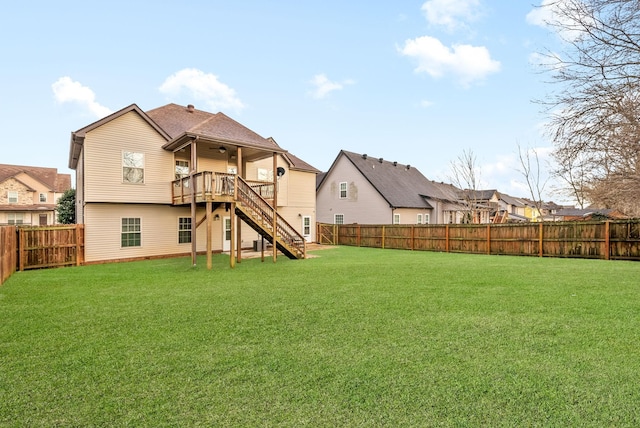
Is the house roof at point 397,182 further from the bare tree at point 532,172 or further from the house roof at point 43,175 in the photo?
the house roof at point 43,175

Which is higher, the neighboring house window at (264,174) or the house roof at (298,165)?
the house roof at (298,165)

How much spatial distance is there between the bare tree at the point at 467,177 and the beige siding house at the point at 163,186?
68.9ft

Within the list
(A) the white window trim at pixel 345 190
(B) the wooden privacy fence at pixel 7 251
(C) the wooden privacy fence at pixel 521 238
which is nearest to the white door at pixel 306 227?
(C) the wooden privacy fence at pixel 521 238

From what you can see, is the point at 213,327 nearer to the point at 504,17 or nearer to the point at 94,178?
the point at 94,178

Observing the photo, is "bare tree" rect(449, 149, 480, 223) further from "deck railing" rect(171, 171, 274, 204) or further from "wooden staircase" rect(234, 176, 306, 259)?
"deck railing" rect(171, 171, 274, 204)

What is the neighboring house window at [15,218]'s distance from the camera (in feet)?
102

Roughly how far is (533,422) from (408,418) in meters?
0.95

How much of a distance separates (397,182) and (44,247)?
24027 millimetres

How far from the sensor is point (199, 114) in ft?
57.8

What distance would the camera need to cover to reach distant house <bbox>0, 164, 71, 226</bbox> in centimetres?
3156

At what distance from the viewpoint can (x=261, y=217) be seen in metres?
12.9

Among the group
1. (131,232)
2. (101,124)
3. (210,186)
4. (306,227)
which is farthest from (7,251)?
(306,227)

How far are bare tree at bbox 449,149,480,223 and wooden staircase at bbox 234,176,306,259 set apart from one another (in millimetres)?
21094

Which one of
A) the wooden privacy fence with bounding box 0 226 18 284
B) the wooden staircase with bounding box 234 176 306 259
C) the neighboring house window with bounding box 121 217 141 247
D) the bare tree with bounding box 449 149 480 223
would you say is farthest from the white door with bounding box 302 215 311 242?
the bare tree with bounding box 449 149 480 223
